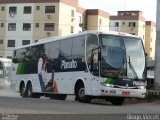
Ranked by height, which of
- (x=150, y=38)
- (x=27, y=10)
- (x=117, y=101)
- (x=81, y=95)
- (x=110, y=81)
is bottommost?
(x=117, y=101)

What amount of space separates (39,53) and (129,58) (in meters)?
7.52

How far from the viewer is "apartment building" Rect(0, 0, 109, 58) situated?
8006 centimetres

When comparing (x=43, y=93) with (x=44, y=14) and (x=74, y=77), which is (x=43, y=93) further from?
(x=44, y=14)

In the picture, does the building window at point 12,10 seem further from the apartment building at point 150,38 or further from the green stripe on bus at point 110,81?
the green stripe on bus at point 110,81

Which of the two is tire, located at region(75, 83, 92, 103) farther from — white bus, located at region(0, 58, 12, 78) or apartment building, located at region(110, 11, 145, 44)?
apartment building, located at region(110, 11, 145, 44)

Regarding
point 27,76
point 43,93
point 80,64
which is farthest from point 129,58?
point 27,76

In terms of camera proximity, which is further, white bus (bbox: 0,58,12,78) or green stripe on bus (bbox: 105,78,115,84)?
white bus (bbox: 0,58,12,78)

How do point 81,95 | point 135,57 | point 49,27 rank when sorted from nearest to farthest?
1. point 135,57
2. point 81,95
3. point 49,27

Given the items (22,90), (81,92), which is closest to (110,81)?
(81,92)

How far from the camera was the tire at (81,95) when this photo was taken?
73.5 ft

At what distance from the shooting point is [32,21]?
81.1 meters

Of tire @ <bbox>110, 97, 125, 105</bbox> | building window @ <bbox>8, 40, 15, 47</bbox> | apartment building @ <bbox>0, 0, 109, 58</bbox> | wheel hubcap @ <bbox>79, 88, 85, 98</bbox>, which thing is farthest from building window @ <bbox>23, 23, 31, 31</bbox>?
wheel hubcap @ <bbox>79, 88, 85, 98</bbox>

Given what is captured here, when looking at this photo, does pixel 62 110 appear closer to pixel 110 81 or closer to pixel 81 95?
pixel 110 81

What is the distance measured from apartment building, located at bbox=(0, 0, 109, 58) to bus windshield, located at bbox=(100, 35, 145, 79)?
5682 centimetres
